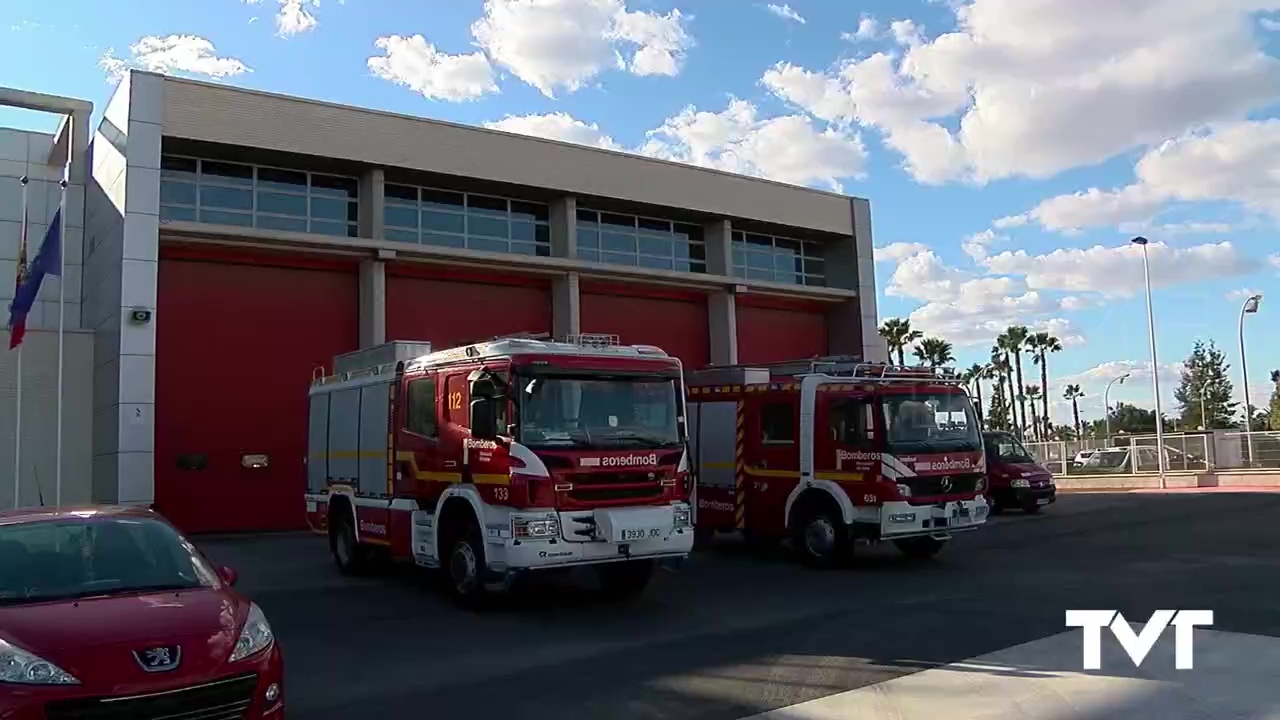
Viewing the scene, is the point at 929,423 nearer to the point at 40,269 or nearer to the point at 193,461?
the point at 193,461

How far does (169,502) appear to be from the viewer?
70.7 ft

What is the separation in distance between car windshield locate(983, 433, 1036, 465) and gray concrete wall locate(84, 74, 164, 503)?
61.5 feet

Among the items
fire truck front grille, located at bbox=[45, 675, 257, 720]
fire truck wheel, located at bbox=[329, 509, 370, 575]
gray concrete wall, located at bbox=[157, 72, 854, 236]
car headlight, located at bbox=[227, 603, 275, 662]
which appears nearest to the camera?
fire truck front grille, located at bbox=[45, 675, 257, 720]

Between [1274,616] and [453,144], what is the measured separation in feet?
66.8

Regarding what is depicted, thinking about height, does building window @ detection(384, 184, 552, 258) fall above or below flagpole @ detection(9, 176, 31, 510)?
above

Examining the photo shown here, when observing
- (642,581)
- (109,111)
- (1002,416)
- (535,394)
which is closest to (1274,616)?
(642,581)

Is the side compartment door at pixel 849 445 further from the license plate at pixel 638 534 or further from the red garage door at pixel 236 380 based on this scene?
the red garage door at pixel 236 380

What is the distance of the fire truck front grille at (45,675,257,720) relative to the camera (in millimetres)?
4875

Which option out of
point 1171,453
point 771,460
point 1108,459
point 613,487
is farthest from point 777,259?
point 613,487

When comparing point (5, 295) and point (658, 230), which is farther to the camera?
point (658, 230)

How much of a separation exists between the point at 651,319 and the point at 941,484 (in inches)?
613

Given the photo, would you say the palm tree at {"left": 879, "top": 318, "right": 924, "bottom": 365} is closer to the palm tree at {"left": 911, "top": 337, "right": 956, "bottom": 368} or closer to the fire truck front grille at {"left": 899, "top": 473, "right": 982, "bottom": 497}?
the palm tree at {"left": 911, "top": 337, "right": 956, "bottom": 368}

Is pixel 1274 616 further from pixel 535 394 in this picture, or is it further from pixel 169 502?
pixel 169 502

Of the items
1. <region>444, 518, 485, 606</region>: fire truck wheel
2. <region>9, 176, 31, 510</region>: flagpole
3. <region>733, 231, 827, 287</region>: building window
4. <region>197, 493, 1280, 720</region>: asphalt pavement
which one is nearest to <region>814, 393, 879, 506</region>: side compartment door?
<region>197, 493, 1280, 720</region>: asphalt pavement
